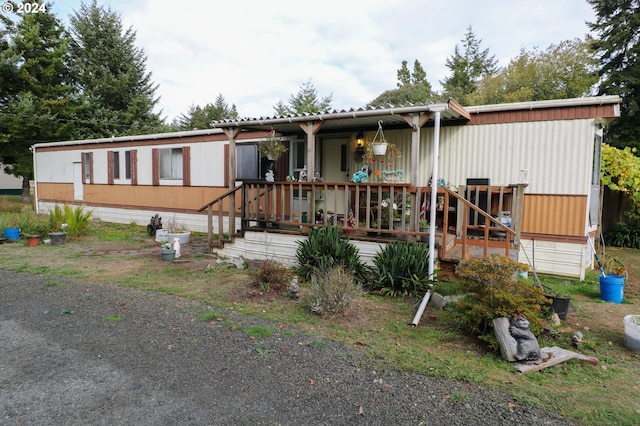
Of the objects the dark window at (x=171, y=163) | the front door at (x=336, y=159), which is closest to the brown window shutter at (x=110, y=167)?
the dark window at (x=171, y=163)

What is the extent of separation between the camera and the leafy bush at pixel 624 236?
10.2m

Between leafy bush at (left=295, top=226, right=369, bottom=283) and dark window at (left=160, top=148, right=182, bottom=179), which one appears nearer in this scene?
leafy bush at (left=295, top=226, right=369, bottom=283)

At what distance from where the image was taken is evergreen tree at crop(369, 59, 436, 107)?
31094mm

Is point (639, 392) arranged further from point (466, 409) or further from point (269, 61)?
point (269, 61)

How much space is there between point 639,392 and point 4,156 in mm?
24661

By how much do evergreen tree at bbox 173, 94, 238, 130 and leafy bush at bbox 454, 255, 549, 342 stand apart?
34.7 metres

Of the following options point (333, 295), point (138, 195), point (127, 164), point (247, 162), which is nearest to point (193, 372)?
point (333, 295)

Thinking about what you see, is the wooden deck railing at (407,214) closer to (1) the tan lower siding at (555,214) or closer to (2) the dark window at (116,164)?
(1) the tan lower siding at (555,214)

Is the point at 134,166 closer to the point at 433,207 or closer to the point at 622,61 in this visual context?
the point at 433,207

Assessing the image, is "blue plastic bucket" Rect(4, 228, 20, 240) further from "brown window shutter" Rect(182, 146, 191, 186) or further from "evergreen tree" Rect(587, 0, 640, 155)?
"evergreen tree" Rect(587, 0, 640, 155)

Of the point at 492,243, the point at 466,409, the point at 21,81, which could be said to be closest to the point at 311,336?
the point at 466,409

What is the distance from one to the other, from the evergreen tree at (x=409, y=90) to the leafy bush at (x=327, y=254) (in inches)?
782

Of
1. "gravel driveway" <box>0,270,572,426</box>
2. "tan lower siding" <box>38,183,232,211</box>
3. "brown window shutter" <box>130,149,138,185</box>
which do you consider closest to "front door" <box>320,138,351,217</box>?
"tan lower siding" <box>38,183,232,211</box>

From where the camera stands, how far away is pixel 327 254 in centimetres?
609
